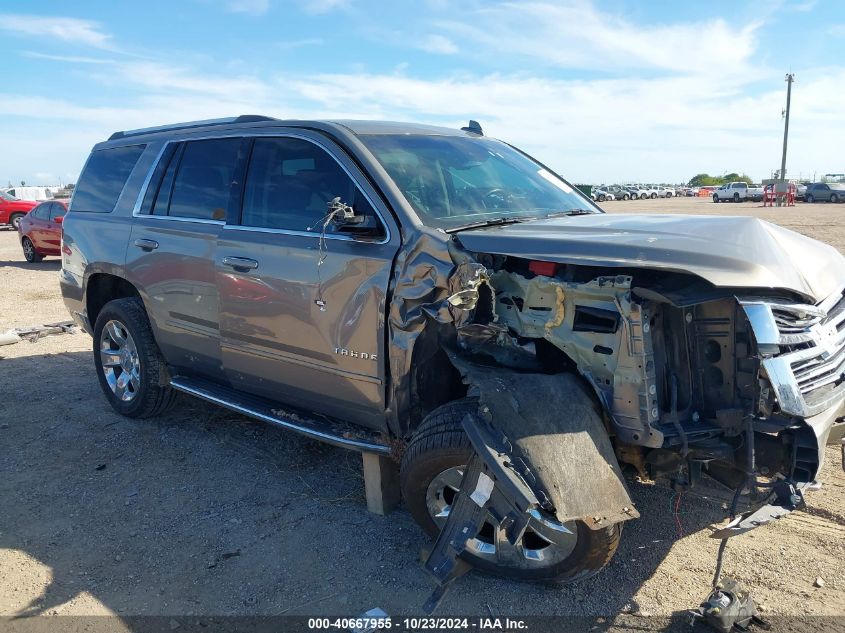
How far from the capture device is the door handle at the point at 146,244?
4.72 meters

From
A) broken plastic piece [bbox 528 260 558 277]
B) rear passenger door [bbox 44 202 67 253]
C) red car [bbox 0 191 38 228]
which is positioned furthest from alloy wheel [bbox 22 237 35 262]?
broken plastic piece [bbox 528 260 558 277]

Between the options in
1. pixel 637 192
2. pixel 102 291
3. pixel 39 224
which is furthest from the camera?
pixel 637 192

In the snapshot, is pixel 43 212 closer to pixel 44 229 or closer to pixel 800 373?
pixel 44 229

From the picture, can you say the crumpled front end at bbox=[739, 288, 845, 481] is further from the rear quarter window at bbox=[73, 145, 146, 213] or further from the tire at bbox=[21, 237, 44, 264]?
the tire at bbox=[21, 237, 44, 264]

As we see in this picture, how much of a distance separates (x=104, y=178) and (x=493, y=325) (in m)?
3.86

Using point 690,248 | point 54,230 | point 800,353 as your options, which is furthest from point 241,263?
point 54,230

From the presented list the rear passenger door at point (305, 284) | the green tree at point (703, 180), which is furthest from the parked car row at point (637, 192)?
the rear passenger door at point (305, 284)

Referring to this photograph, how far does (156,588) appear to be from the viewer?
3.23m

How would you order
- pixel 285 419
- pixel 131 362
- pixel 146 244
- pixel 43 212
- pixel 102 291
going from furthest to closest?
1. pixel 43 212
2. pixel 102 291
3. pixel 131 362
4. pixel 146 244
5. pixel 285 419

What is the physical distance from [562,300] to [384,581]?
1.56 m

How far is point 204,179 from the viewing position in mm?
4547

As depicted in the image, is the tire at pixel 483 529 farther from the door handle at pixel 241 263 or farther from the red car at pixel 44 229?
the red car at pixel 44 229

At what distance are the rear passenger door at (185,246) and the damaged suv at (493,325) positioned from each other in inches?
0.9

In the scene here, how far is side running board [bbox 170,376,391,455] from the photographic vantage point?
3.58 meters
